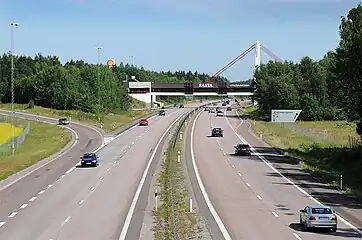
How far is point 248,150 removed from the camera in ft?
257

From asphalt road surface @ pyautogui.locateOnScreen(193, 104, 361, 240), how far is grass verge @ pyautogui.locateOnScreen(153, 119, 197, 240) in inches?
61.0

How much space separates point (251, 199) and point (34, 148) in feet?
164

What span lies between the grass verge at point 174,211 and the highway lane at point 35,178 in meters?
8.56

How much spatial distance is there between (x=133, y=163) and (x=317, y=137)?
40.9 metres

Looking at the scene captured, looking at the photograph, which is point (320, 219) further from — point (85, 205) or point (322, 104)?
point (322, 104)

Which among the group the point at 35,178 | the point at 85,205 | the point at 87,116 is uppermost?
the point at 87,116

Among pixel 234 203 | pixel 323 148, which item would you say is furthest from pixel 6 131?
pixel 234 203

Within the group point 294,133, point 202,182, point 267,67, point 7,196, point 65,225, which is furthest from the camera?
point 267,67

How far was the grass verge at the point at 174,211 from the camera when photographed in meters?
33.2

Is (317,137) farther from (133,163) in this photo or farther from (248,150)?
(133,163)

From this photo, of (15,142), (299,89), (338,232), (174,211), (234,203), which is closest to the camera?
(338,232)

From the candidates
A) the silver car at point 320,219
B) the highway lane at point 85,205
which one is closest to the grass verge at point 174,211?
the highway lane at point 85,205

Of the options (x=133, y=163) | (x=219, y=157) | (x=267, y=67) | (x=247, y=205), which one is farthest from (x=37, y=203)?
(x=267, y=67)

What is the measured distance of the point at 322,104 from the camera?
15862 centimetres
